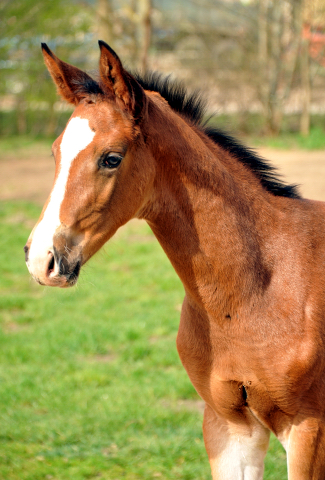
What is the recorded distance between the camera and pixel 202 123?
246 cm

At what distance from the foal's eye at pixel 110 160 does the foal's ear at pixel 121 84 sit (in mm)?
184

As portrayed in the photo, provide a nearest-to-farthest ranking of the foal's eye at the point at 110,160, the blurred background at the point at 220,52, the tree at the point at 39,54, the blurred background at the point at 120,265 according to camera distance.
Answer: the foal's eye at the point at 110,160
the blurred background at the point at 120,265
the blurred background at the point at 220,52
the tree at the point at 39,54

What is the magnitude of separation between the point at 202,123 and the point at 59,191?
2.75 feet

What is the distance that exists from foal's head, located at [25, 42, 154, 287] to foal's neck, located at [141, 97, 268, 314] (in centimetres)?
11

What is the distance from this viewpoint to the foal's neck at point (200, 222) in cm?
216

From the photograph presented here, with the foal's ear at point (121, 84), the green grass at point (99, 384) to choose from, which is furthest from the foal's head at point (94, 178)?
the green grass at point (99, 384)

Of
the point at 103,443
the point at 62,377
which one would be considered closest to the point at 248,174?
the point at 103,443

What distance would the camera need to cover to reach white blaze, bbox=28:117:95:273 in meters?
1.88

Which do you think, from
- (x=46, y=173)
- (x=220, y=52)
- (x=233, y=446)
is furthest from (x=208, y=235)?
(x=220, y=52)

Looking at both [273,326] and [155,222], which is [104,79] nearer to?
[155,222]

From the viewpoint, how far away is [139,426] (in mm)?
3719

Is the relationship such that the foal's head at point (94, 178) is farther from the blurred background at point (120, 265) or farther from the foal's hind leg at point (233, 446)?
the foal's hind leg at point (233, 446)

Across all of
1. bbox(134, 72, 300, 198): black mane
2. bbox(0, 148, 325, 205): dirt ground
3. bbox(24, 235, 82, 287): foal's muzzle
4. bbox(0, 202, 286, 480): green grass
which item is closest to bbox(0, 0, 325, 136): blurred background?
bbox(0, 148, 325, 205): dirt ground

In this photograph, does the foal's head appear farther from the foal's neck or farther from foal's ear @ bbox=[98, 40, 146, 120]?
the foal's neck
